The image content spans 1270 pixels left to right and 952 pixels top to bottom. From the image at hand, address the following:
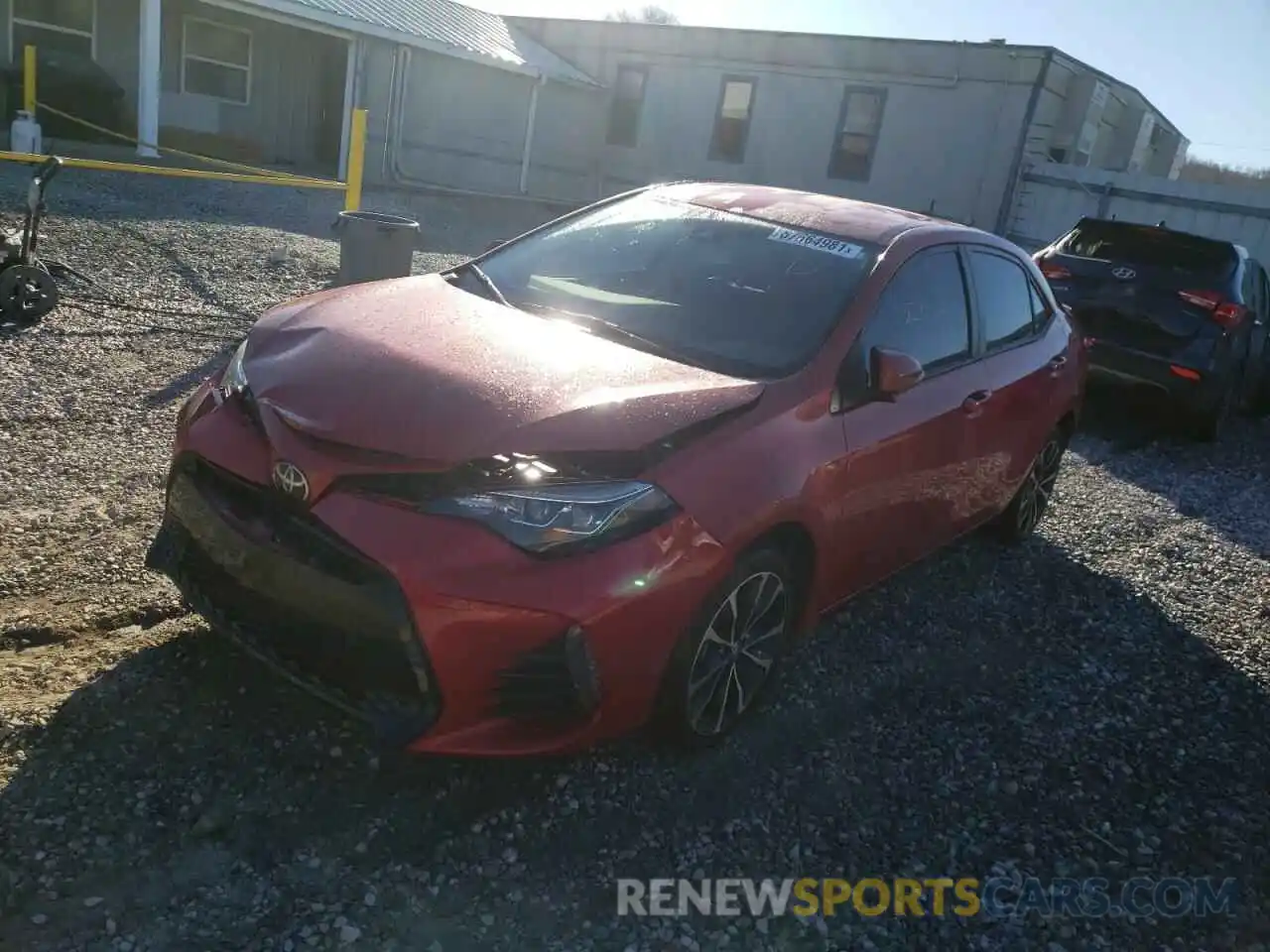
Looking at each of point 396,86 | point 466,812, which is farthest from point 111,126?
point 466,812

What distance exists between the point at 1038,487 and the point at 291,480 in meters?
4.22

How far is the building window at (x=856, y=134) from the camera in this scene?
2059 centimetres

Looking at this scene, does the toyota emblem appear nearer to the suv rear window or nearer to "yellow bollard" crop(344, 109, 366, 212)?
the suv rear window

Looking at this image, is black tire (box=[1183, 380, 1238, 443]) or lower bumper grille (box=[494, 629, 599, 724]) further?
black tire (box=[1183, 380, 1238, 443])

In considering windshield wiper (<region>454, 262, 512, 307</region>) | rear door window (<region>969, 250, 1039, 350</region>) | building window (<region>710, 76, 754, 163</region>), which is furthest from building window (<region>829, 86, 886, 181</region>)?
windshield wiper (<region>454, 262, 512, 307</region>)

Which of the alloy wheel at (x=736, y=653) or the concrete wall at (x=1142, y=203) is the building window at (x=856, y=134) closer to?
the concrete wall at (x=1142, y=203)

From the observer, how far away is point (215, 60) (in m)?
19.3

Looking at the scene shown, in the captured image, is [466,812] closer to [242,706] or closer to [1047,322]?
[242,706]

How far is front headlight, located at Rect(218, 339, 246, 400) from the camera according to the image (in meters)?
3.12

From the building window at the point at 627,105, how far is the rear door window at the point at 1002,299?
65.2ft

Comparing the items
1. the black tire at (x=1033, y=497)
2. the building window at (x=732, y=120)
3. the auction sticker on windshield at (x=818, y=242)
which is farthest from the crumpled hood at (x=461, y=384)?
the building window at (x=732, y=120)

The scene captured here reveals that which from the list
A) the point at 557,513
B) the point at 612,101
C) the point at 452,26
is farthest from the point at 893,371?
the point at 612,101

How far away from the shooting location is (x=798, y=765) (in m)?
3.37

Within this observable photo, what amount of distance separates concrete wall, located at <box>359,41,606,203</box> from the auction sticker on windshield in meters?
16.8
